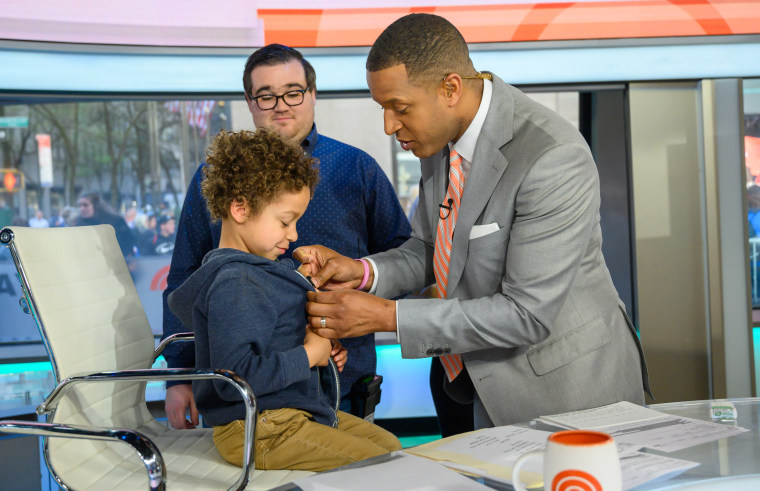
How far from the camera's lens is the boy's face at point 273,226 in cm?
179

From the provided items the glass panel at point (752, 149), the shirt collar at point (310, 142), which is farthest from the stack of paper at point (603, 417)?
the glass panel at point (752, 149)

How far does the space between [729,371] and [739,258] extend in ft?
2.07

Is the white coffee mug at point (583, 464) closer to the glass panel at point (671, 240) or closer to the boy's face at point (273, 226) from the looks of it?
the boy's face at point (273, 226)

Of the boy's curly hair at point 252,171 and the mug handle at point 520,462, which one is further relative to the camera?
the boy's curly hair at point 252,171

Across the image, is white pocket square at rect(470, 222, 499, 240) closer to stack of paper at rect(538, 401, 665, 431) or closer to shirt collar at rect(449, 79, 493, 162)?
shirt collar at rect(449, 79, 493, 162)

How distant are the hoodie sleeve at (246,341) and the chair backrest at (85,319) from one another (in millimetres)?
519

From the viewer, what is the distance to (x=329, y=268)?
78.6 inches

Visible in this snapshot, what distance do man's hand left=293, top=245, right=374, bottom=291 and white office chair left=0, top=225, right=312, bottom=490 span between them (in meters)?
0.52

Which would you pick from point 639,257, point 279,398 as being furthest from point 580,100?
point 279,398

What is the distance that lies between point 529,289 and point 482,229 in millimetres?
210

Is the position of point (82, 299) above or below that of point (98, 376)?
above

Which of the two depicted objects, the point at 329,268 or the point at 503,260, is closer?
the point at 503,260

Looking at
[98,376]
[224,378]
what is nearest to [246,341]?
[224,378]

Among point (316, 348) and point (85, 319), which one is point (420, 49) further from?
point (85, 319)
